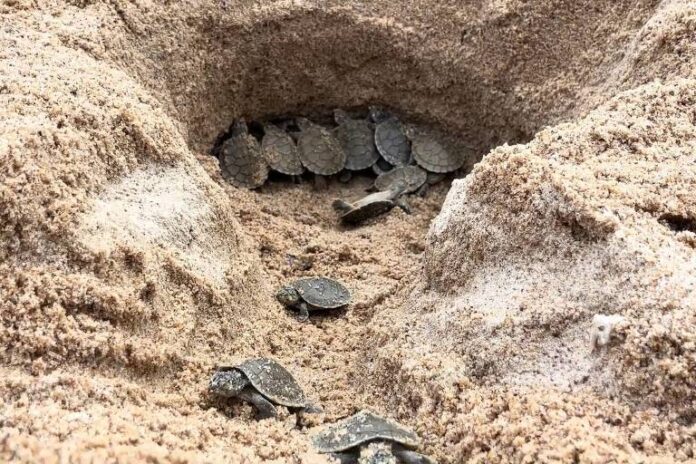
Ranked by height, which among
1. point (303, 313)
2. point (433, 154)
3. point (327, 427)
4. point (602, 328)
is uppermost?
point (602, 328)

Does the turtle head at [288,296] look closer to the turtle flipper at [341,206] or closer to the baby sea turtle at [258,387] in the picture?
the baby sea turtle at [258,387]

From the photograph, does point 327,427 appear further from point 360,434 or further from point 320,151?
point 320,151

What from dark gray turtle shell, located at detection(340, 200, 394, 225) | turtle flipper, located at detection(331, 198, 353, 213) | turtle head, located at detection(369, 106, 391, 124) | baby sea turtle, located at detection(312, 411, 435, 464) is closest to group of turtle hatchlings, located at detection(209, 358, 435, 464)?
baby sea turtle, located at detection(312, 411, 435, 464)

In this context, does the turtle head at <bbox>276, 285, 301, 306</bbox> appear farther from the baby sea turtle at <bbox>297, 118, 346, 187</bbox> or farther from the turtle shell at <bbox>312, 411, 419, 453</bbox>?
the baby sea turtle at <bbox>297, 118, 346, 187</bbox>

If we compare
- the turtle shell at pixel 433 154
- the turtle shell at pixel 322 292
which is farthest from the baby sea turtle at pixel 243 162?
the turtle shell at pixel 322 292

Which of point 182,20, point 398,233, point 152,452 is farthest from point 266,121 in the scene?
point 152,452

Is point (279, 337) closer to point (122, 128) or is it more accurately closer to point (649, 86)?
point (122, 128)

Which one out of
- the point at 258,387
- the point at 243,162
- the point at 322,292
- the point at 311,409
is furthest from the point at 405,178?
the point at 258,387
